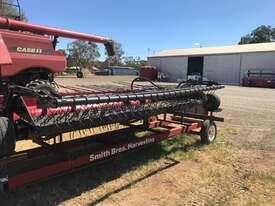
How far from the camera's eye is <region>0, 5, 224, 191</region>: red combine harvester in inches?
87.0

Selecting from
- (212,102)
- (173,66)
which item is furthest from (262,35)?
(212,102)

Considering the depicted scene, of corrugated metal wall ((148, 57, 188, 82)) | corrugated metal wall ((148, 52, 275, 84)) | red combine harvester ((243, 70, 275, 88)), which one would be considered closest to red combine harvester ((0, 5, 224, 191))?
red combine harvester ((243, 70, 275, 88))

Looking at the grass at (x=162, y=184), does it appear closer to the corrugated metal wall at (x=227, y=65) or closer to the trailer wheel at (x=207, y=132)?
the trailer wheel at (x=207, y=132)

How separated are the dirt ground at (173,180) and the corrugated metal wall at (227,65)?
83.9 ft

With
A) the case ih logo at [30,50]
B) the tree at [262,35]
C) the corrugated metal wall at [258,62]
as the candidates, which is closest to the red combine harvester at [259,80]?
the corrugated metal wall at [258,62]

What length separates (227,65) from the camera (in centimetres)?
2934

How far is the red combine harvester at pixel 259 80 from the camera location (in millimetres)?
22917

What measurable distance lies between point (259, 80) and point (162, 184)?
79.9 ft

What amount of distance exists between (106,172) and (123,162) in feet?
1.36

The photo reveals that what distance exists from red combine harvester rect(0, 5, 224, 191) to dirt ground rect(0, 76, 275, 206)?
331 mm

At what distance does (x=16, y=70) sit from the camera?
16.5ft

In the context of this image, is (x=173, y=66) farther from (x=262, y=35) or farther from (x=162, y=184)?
(x=262, y=35)

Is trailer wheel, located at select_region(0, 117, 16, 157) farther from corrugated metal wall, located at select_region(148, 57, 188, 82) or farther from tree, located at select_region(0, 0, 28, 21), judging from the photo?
corrugated metal wall, located at select_region(148, 57, 188, 82)

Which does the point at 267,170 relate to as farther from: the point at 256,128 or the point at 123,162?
the point at 256,128
